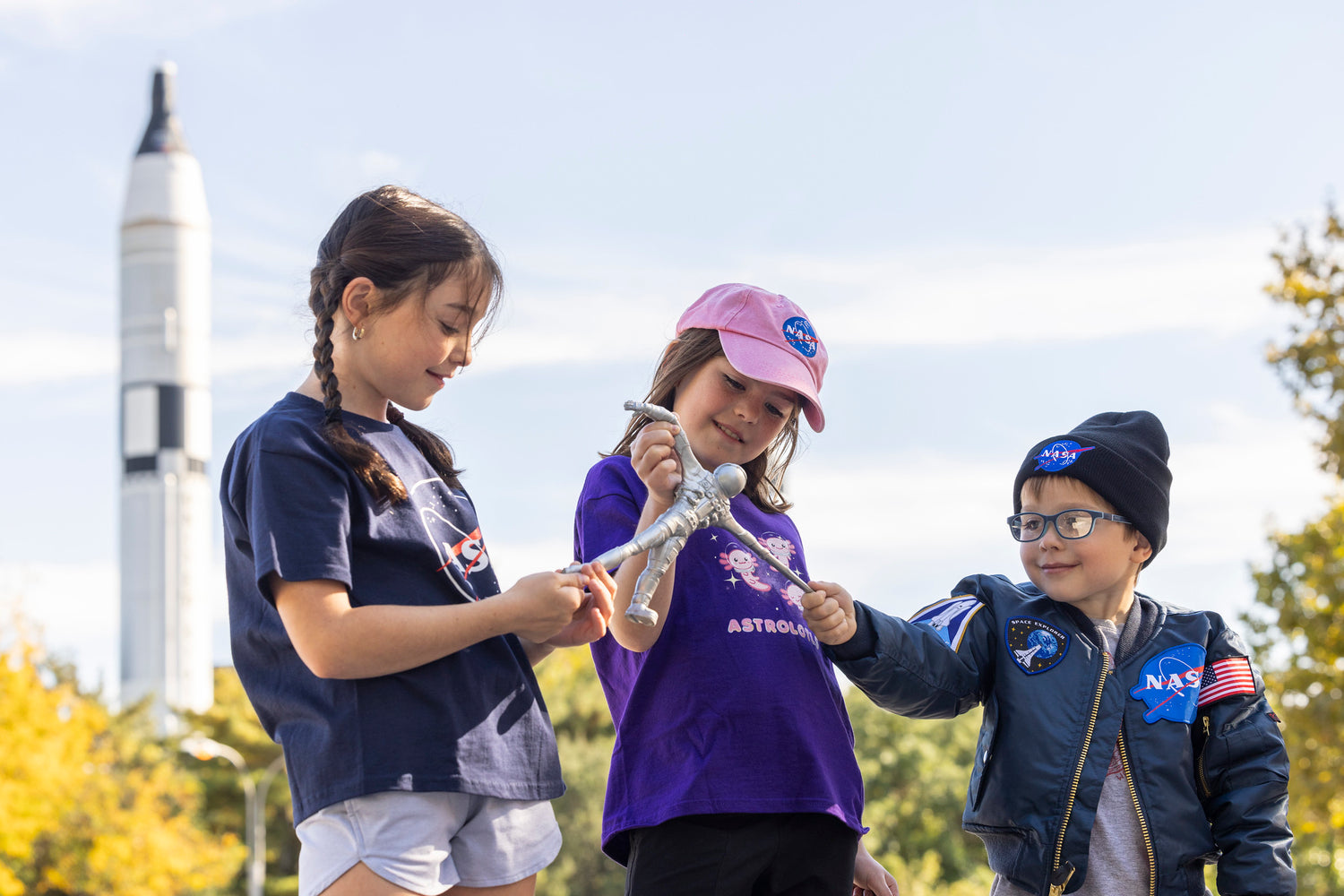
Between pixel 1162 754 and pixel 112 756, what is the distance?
29.4m

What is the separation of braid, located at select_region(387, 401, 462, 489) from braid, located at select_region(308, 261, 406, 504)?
219mm

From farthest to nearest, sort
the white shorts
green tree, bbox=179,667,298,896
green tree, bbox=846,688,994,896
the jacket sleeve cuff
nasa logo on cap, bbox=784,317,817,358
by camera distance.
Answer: green tree, bbox=179,667,298,896 < green tree, bbox=846,688,994,896 < nasa logo on cap, bbox=784,317,817,358 < the jacket sleeve cuff < the white shorts

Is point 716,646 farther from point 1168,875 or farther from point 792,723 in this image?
point 1168,875

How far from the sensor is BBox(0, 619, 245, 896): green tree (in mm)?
23500

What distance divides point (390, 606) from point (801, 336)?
1.22 meters

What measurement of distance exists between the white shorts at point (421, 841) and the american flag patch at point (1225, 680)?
66.0 inches

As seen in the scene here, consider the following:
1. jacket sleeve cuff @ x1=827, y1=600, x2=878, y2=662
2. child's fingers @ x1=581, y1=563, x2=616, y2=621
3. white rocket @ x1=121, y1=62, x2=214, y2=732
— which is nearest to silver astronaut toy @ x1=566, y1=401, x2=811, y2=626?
child's fingers @ x1=581, y1=563, x2=616, y2=621

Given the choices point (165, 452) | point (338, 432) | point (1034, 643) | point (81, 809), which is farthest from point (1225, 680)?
point (165, 452)

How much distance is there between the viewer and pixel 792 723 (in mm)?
2865

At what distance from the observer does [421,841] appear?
2387 mm

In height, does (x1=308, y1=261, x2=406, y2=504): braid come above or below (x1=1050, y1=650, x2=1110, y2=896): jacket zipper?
above

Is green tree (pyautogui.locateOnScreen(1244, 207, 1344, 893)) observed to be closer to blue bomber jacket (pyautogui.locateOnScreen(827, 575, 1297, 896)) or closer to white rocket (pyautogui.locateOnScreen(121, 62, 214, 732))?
blue bomber jacket (pyautogui.locateOnScreen(827, 575, 1297, 896))

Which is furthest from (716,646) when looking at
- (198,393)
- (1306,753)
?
(198,393)

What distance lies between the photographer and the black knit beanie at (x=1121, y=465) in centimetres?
331
